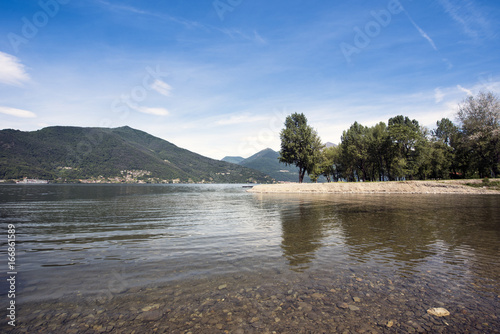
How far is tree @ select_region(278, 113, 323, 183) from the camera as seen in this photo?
7481 centimetres

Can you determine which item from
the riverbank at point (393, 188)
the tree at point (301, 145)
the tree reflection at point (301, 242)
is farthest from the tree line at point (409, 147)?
the tree reflection at point (301, 242)

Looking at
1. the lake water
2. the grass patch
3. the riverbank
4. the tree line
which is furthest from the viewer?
the tree line

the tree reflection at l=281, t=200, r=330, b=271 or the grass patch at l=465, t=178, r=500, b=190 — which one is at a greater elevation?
the grass patch at l=465, t=178, r=500, b=190

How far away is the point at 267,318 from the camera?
210 inches

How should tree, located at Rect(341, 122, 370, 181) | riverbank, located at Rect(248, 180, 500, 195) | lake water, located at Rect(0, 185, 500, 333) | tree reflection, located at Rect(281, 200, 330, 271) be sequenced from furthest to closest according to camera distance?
tree, located at Rect(341, 122, 370, 181), riverbank, located at Rect(248, 180, 500, 195), tree reflection, located at Rect(281, 200, 330, 271), lake water, located at Rect(0, 185, 500, 333)

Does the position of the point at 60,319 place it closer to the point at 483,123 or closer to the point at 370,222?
the point at 370,222

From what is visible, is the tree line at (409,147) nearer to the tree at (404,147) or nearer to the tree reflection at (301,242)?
the tree at (404,147)

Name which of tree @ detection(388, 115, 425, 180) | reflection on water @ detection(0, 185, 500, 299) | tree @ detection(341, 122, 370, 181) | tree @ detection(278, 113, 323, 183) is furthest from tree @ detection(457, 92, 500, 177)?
reflection on water @ detection(0, 185, 500, 299)

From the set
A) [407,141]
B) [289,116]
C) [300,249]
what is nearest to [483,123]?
[407,141]

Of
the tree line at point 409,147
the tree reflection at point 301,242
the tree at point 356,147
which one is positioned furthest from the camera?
the tree at point 356,147

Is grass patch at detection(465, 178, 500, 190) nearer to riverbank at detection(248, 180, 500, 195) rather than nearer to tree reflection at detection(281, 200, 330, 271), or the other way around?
riverbank at detection(248, 180, 500, 195)

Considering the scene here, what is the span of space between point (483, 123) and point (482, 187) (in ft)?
71.8

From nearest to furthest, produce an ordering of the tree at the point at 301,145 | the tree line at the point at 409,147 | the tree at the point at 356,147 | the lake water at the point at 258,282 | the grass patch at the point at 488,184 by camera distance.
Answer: the lake water at the point at 258,282 → the grass patch at the point at 488,184 → the tree line at the point at 409,147 → the tree at the point at 301,145 → the tree at the point at 356,147

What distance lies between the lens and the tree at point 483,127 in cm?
6316
